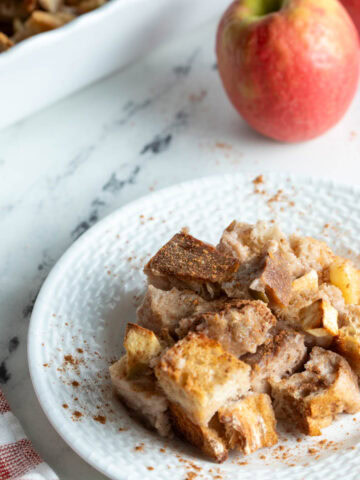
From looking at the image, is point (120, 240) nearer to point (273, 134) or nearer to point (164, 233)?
point (164, 233)

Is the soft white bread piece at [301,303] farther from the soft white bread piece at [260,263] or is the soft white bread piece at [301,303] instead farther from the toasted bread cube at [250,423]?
the toasted bread cube at [250,423]

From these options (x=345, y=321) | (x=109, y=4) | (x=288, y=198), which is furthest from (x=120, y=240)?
(x=109, y=4)

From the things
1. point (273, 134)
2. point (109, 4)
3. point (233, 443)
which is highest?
point (109, 4)

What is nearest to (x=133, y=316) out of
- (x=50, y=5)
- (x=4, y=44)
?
(x=4, y=44)

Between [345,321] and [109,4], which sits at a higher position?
[109,4]

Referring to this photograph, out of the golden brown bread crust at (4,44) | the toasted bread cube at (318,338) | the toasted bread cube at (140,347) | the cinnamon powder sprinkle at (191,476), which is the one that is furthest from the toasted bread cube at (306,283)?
the golden brown bread crust at (4,44)

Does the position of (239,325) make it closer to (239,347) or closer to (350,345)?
(239,347)
